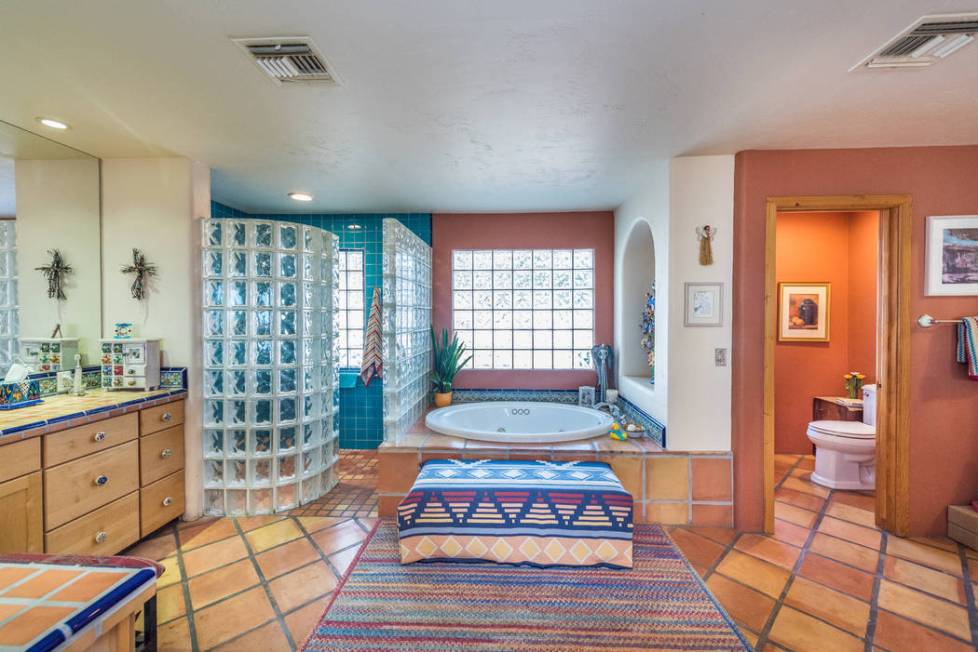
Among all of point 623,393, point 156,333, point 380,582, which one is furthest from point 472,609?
point 156,333

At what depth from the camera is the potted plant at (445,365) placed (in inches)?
146

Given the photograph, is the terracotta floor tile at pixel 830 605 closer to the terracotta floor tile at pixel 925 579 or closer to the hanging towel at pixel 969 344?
the terracotta floor tile at pixel 925 579

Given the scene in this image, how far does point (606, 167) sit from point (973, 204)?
2.03m

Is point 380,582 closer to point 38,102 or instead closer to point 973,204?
point 38,102

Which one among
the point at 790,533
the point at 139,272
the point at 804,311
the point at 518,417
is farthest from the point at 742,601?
the point at 139,272

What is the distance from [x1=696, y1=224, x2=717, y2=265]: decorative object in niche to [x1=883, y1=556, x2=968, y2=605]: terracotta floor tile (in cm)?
179

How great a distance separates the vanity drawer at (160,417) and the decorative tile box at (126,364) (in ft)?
0.64

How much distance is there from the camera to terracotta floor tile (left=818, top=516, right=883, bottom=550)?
2.44 metres

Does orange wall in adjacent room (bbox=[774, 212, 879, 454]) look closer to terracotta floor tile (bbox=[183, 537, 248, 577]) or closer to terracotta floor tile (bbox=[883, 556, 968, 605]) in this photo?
terracotta floor tile (bbox=[883, 556, 968, 605])

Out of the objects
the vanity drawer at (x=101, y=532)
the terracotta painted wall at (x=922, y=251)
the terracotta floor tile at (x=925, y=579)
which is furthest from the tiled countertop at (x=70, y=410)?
the terracotta floor tile at (x=925, y=579)

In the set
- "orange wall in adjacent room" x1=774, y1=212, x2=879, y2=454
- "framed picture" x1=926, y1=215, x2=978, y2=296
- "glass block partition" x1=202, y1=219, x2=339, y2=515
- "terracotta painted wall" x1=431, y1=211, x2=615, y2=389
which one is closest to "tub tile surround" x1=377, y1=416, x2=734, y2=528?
"glass block partition" x1=202, y1=219, x2=339, y2=515

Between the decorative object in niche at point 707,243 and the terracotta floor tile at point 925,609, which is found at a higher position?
the decorative object in niche at point 707,243

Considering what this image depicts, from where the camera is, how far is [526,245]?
3.96m

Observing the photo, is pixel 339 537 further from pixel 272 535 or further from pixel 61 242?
pixel 61 242
